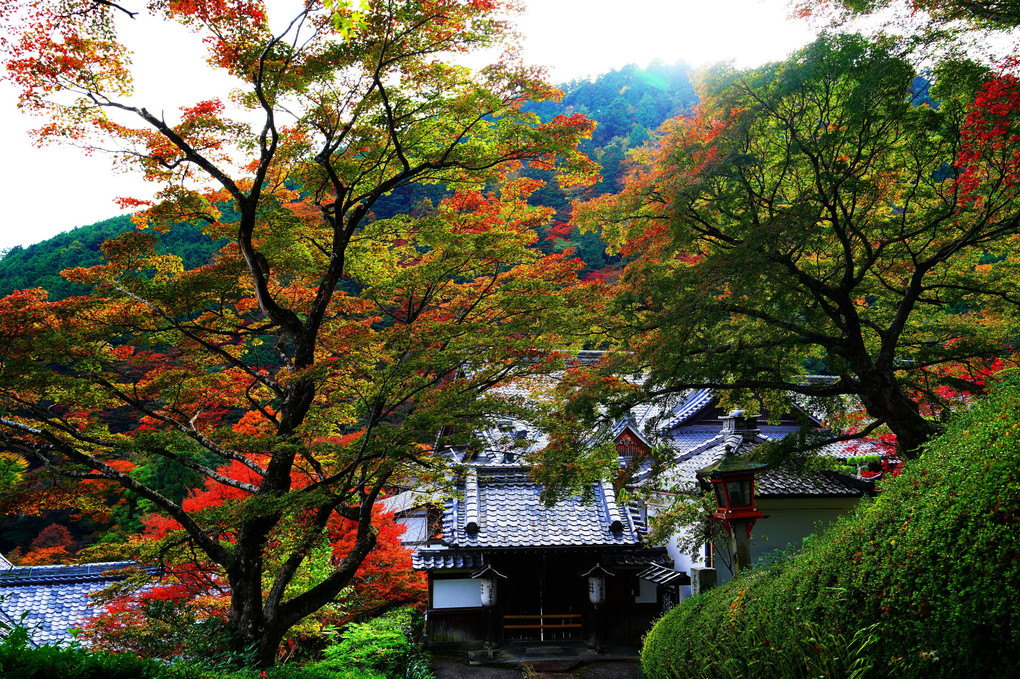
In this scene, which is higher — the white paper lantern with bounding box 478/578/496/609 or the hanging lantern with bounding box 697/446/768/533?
the hanging lantern with bounding box 697/446/768/533

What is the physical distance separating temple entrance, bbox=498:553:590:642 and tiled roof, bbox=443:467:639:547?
70 centimetres

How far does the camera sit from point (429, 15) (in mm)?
6809

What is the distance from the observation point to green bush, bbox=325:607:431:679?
33.8ft

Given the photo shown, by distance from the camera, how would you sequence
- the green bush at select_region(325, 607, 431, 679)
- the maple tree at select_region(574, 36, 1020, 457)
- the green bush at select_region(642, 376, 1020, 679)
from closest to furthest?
1. the green bush at select_region(642, 376, 1020, 679)
2. the maple tree at select_region(574, 36, 1020, 457)
3. the green bush at select_region(325, 607, 431, 679)

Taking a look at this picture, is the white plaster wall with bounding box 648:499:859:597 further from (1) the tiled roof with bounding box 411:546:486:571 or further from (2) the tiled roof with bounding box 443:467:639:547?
(1) the tiled roof with bounding box 411:546:486:571

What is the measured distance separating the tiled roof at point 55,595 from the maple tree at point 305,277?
6.67 meters

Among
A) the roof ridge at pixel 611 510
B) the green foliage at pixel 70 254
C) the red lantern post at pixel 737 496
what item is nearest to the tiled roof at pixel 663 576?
the roof ridge at pixel 611 510

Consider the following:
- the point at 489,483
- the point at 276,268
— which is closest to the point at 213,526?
the point at 276,268

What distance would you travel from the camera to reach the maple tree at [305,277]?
6.91m

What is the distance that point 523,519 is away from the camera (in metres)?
13.9

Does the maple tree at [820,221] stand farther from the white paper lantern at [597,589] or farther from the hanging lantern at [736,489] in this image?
the white paper lantern at [597,589]

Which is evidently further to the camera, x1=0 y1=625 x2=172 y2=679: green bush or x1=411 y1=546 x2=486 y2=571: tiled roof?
x1=411 y1=546 x2=486 y2=571: tiled roof

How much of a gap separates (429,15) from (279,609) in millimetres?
7714

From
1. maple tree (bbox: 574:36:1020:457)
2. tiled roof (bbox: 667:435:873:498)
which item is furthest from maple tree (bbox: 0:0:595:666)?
tiled roof (bbox: 667:435:873:498)
